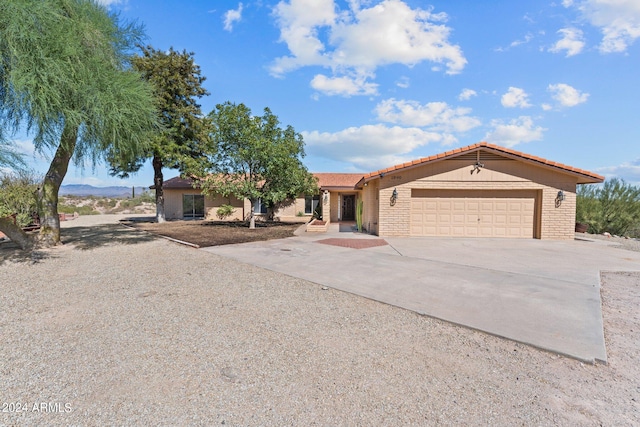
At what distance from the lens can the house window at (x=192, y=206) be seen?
24.5 m

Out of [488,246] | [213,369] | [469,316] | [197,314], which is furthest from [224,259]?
[488,246]

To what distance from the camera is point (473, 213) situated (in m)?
13.3

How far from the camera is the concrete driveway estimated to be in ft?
13.5

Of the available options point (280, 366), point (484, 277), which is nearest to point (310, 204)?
point (484, 277)

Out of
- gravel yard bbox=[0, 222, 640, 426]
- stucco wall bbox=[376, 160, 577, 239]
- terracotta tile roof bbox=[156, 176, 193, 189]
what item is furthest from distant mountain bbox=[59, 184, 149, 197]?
stucco wall bbox=[376, 160, 577, 239]

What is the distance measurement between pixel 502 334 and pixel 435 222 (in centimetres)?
1007

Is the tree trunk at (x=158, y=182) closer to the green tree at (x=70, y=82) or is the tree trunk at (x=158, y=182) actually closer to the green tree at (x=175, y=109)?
the green tree at (x=175, y=109)

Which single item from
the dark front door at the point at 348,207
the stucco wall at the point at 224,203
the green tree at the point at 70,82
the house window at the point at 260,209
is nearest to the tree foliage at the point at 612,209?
the dark front door at the point at 348,207

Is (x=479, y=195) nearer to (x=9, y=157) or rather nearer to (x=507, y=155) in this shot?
(x=507, y=155)

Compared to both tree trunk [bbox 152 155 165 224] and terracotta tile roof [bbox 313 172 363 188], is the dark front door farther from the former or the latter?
tree trunk [bbox 152 155 165 224]

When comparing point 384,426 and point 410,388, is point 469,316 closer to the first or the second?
point 410,388

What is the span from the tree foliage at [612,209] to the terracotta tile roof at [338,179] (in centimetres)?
1457

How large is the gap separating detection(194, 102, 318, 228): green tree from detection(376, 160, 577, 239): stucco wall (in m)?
5.59

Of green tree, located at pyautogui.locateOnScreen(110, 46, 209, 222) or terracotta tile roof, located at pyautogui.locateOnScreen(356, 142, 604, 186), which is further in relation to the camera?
green tree, located at pyautogui.locateOnScreen(110, 46, 209, 222)
